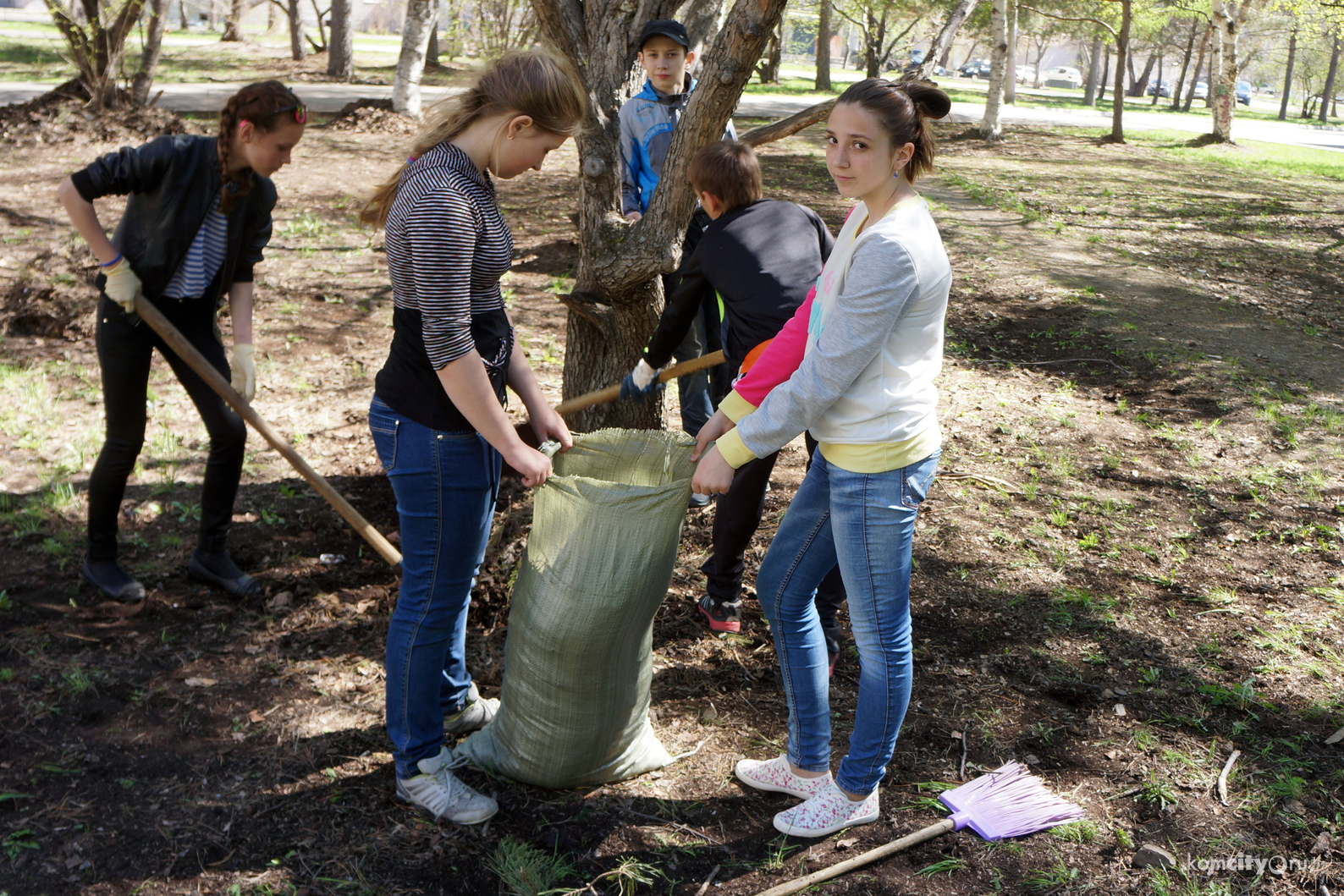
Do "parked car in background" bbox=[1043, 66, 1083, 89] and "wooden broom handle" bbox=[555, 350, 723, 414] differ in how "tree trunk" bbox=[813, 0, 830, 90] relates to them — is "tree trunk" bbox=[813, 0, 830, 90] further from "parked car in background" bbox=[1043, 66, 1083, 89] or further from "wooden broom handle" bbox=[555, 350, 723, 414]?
"parked car in background" bbox=[1043, 66, 1083, 89]

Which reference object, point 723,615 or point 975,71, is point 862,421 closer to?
point 723,615

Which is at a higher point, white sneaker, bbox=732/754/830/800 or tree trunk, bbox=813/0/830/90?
tree trunk, bbox=813/0/830/90

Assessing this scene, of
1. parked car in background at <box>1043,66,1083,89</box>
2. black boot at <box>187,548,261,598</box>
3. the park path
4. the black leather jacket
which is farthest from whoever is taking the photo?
parked car in background at <box>1043,66,1083,89</box>

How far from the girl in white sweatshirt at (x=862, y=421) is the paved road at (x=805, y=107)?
23.5 ft

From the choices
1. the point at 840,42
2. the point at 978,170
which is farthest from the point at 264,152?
the point at 840,42

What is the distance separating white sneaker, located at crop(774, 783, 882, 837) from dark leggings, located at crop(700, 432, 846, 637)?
64cm

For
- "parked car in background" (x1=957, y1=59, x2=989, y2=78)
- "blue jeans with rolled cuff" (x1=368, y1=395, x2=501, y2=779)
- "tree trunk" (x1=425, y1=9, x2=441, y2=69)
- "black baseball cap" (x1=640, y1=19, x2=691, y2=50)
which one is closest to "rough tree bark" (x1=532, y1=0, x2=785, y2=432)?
"black baseball cap" (x1=640, y1=19, x2=691, y2=50)

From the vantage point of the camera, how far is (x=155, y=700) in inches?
96.8

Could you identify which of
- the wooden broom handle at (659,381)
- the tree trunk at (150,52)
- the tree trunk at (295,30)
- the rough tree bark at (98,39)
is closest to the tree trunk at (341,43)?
the tree trunk at (295,30)

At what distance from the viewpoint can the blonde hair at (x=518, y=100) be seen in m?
1.69

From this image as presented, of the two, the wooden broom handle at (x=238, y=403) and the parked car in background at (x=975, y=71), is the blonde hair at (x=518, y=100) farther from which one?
the parked car in background at (x=975, y=71)

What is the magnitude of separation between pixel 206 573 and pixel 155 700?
0.60 metres

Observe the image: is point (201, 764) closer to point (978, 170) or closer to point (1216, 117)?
point (978, 170)

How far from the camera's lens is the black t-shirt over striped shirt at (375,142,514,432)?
5.34ft
